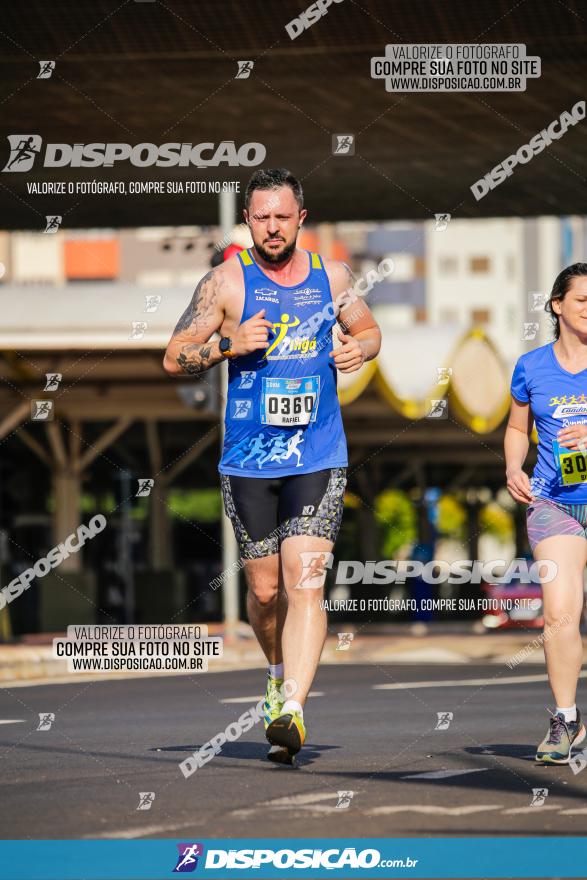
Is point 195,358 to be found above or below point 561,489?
above

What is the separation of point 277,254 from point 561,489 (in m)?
1.51

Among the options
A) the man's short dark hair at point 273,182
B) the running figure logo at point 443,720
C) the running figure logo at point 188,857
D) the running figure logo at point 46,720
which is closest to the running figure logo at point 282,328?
the man's short dark hair at point 273,182

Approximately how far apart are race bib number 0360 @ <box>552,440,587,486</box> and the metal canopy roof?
13.8ft

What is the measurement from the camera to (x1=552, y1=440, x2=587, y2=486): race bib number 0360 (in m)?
7.72

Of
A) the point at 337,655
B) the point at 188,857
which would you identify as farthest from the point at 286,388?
the point at 337,655

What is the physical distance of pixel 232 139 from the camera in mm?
16719

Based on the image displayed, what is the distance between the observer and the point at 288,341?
7484 millimetres

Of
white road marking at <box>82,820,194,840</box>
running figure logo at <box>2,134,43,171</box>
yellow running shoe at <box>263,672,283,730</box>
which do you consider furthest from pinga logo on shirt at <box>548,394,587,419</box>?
running figure logo at <box>2,134,43,171</box>

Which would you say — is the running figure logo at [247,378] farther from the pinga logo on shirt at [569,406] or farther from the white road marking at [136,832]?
the white road marking at [136,832]

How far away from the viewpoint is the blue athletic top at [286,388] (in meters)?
7.49

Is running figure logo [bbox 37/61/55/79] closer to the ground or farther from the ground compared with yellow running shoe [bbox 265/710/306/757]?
farther from the ground

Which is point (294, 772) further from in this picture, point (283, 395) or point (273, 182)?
point (273, 182)

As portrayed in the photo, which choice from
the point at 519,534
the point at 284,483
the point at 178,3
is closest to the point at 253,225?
the point at 284,483

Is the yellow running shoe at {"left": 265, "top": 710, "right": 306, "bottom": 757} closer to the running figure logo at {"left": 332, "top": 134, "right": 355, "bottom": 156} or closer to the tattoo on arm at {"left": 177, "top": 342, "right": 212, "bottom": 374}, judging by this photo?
the tattoo on arm at {"left": 177, "top": 342, "right": 212, "bottom": 374}
